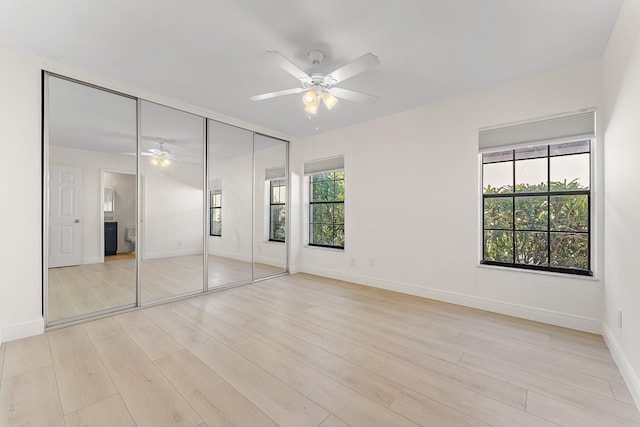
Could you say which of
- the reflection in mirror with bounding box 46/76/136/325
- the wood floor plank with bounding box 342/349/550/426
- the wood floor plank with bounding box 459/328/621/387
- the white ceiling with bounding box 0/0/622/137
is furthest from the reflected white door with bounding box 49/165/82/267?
the wood floor plank with bounding box 459/328/621/387

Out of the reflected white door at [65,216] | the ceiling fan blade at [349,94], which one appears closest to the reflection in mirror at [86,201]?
the reflected white door at [65,216]

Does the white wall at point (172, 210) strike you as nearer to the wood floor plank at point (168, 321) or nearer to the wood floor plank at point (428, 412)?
the wood floor plank at point (168, 321)

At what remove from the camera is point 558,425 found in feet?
4.82

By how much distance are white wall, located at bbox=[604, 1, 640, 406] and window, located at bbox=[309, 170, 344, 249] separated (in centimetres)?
331

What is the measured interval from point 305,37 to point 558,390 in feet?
10.4

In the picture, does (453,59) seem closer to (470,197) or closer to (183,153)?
(470,197)

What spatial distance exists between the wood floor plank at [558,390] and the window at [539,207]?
1487 millimetres

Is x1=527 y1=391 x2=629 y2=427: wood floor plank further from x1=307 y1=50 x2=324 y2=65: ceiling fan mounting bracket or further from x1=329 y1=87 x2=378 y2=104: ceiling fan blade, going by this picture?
x1=307 y1=50 x2=324 y2=65: ceiling fan mounting bracket

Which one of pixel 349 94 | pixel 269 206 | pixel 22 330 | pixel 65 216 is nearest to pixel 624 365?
pixel 349 94

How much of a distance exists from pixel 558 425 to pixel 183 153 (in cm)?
451

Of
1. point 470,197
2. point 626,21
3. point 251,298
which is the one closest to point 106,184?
point 251,298

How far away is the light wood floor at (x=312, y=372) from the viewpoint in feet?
5.08

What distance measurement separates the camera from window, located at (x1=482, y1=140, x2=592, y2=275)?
282 centimetres

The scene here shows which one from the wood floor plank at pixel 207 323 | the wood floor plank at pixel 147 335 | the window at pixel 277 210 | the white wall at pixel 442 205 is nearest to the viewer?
the wood floor plank at pixel 147 335
